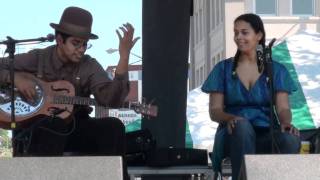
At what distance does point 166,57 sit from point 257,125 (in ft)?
6.48

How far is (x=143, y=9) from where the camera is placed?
854 centimetres

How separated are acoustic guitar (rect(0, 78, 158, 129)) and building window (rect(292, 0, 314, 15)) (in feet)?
111

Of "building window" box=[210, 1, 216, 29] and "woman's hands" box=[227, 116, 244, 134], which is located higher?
"building window" box=[210, 1, 216, 29]

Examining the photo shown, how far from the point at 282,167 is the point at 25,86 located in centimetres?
203

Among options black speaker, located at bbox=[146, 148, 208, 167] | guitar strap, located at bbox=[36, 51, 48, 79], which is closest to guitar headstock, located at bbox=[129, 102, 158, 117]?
black speaker, located at bbox=[146, 148, 208, 167]

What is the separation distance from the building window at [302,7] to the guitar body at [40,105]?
34.0m

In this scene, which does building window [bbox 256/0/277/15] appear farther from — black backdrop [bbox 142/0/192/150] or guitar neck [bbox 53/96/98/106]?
guitar neck [bbox 53/96/98/106]

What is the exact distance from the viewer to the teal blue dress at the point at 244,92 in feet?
21.6

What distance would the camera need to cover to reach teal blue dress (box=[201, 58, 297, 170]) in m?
6.59

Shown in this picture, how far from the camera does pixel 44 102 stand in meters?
6.56

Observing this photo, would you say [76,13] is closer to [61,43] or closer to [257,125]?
[61,43]

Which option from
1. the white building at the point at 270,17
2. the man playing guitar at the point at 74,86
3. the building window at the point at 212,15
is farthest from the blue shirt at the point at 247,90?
the building window at the point at 212,15

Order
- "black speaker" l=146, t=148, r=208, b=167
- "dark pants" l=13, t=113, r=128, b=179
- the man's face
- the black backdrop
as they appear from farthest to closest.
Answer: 1. the black backdrop
2. "black speaker" l=146, t=148, r=208, b=167
3. the man's face
4. "dark pants" l=13, t=113, r=128, b=179

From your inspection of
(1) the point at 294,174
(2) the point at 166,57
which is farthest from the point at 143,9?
(1) the point at 294,174
